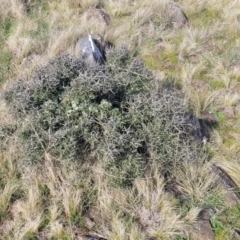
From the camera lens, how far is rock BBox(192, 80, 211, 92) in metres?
5.48

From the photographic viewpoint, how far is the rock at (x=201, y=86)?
5.48m

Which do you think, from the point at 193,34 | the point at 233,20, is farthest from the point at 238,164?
the point at 233,20

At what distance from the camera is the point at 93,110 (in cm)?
371

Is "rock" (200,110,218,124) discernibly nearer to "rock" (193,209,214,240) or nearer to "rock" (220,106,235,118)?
"rock" (220,106,235,118)

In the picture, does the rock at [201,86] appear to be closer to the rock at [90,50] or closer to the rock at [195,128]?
the rock at [195,128]

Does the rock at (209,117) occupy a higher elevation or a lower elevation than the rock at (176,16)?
lower

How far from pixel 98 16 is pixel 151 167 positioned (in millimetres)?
4335

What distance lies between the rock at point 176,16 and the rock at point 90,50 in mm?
2095

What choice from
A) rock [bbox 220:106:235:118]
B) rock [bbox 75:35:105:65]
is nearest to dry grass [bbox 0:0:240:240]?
rock [bbox 220:106:235:118]

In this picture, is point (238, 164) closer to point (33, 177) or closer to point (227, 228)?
point (227, 228)

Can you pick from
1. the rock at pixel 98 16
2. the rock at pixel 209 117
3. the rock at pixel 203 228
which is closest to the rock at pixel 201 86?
the rock at pixel 209 117

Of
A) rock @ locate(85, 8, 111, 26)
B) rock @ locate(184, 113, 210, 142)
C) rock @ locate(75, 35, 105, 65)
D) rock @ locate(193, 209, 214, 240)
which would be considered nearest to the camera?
rock @ locate(193, 209, 214, 240)

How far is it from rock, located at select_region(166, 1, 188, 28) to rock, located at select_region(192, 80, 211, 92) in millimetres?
1942

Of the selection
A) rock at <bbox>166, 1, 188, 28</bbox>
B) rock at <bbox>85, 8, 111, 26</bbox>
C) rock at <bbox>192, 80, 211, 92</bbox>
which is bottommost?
rock at <bbox>192, 80, 211, 92</bbox>
